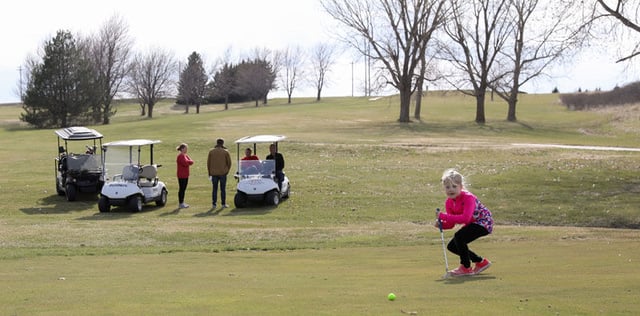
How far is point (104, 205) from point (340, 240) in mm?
9099

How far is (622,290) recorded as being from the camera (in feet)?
28.7

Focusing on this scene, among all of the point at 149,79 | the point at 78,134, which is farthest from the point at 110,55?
the point at 78,134

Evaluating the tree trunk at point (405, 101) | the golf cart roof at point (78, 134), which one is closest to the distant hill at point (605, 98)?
the tree trunk at point (405, 101)

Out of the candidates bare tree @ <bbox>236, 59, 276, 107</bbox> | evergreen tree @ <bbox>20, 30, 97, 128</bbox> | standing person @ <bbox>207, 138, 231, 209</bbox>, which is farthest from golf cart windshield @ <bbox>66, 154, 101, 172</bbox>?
bare tree @ <bbox>236, 59, 276, 107</bbox>

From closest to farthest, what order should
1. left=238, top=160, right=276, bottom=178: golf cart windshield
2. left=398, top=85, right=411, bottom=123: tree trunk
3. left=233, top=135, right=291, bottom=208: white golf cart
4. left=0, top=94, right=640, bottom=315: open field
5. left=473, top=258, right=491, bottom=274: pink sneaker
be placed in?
left=0, top=94, right=640, bottom=315: open field → left=473, top=258, right=491, bottom=274: pink sneaker → left=233, top=135, right=291, bottom=208: white golf cart → left=238, top=160, right=276, bottom=178: golf cart windshield → left=398, top=85, right=411, bottom=123: tree trunk

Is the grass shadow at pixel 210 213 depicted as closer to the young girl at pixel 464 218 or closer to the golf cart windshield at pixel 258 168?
the golf cart windshield at pixel 258 168

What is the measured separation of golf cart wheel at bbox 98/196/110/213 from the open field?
38cm

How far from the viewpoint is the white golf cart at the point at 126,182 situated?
23.1 meters

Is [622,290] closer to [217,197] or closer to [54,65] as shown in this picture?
[217,197]

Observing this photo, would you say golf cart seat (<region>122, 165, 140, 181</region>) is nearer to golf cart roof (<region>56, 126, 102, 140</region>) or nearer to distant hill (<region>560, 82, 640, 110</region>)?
golf cart roof (<region>56, 126, 102, 140</region>)

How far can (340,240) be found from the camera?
1733cm

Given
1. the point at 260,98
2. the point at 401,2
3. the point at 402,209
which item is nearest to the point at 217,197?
the point at 402,209

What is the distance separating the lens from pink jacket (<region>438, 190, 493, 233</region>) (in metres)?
10.1

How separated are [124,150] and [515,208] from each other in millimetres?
12293
